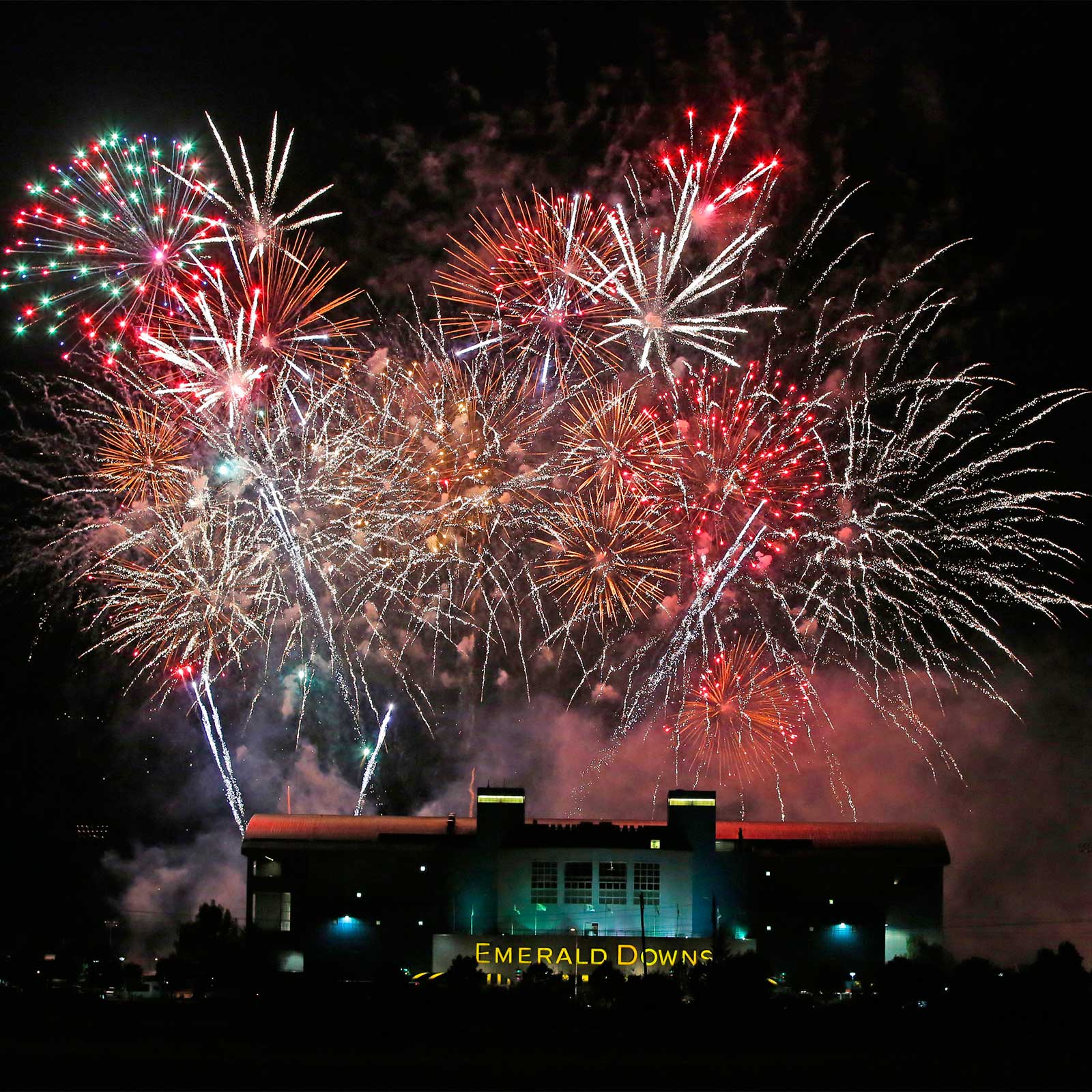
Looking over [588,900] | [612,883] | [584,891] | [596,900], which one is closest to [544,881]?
A: [584,891]

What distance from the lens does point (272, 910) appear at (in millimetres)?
69125

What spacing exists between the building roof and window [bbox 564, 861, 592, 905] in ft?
8.69

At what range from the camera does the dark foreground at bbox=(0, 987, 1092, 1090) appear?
3956 cm

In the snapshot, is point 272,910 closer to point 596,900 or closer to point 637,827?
point 596,900

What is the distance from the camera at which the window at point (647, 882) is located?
67562 millimetres

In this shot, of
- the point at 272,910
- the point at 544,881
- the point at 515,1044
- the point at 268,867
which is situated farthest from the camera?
the point at 268,867

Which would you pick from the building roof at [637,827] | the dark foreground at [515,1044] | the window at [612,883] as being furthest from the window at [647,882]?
the dark foreground at [515,1044]

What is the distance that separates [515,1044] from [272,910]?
87.9ft

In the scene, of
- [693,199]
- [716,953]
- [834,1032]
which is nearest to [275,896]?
[716,953]

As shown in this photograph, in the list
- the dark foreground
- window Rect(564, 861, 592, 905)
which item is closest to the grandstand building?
window Rect(564, 861, 592, 905)

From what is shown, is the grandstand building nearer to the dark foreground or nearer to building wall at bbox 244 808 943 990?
building wall at bbox 244 808 943 990

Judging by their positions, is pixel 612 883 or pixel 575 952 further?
pixel 612 883

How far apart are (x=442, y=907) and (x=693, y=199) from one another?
36.7 metres

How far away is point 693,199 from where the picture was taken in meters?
44.0
